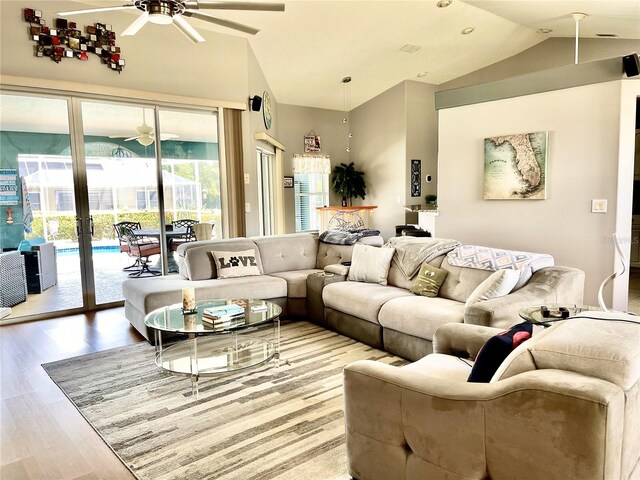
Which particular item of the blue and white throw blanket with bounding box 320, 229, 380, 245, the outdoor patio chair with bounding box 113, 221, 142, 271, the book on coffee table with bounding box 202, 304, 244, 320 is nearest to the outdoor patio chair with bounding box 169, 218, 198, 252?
the outdoor patio chair with bounding box 113, 221, 142, 271

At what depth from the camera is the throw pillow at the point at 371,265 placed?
14.0 ft

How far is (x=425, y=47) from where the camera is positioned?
7047 mm

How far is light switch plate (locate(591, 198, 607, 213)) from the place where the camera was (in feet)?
14.0

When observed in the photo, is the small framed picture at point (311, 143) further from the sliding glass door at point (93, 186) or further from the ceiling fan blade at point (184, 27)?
the ceiling fan blade at point (184, 27)

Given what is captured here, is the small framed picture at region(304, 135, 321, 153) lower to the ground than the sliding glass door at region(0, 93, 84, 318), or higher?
higher

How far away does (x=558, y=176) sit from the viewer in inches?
178

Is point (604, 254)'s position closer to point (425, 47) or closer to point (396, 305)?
point (396, 305)

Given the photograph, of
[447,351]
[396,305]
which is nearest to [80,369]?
[396,305]

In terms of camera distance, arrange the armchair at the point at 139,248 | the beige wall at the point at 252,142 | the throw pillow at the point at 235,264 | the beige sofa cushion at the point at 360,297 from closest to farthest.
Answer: the beige sofa cushion at the point at 360,297
the throw pillow at the point at 235,264
the armchair at the point at 139,248
the beige wall at the point at 252,142

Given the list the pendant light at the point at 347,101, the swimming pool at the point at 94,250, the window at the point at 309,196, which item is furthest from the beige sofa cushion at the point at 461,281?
the window at the point at 309,196

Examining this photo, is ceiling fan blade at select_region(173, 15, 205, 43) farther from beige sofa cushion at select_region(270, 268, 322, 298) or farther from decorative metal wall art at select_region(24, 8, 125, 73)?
beige sofa cushion at select_region(270, 268, 322, 298)

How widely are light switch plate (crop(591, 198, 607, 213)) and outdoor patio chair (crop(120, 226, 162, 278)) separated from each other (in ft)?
16.8

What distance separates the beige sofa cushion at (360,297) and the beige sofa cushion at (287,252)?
912 millimetres

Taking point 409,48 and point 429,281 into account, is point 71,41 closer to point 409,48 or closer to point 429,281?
point 429,281
